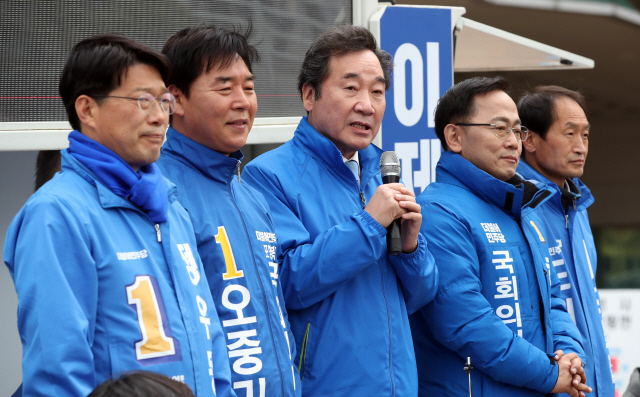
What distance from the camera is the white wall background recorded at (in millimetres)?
3158

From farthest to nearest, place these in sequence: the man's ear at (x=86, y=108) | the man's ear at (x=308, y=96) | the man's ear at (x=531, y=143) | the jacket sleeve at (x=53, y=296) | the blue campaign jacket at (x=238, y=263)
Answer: the man's ear at (x=531, y=143), the man's ear at (x=308, y=96), the blue campaign jacket at (x=238, y=263), the man's ear at (x=86, y=108), the jacket sleeve at (x=53, y=296)

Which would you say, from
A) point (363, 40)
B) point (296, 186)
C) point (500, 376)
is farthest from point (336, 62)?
point (500, 376)

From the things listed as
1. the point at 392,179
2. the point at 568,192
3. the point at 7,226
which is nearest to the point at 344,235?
the point at 392,179

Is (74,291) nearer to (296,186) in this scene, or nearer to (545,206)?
(296,186)

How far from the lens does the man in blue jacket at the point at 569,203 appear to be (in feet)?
11.6

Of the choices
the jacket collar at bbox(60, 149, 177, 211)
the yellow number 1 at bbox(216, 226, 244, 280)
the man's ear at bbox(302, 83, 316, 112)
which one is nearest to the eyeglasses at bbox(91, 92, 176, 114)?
the jacket collar at bbox(60, 149, 177, 211)

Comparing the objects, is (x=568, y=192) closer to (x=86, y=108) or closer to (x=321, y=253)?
(x=321, y=253)

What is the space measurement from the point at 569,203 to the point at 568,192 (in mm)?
57

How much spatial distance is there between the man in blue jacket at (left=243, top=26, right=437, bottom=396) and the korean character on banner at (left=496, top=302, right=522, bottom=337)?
1.24 ft

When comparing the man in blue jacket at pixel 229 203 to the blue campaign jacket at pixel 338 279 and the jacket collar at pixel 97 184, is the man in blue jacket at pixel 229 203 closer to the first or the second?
the blue campaign jacket at pixel 338 279

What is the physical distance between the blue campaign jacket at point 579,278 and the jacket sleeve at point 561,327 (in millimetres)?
265

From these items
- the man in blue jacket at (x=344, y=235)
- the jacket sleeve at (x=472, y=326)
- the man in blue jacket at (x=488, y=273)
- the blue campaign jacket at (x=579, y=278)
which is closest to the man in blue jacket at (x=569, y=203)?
the blue campaign jacket at (x=579, y=278)

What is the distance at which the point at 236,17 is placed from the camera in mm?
3295

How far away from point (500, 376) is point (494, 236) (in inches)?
21.9
